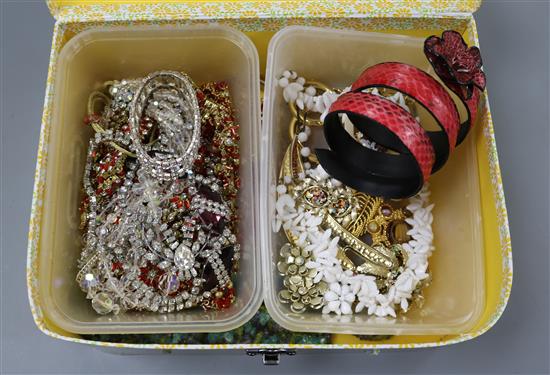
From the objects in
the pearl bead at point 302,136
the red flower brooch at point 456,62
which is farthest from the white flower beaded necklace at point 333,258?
the red flower brooch at point 456,62

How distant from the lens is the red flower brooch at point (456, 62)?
2.71 feet

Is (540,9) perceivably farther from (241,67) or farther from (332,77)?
(241,67)

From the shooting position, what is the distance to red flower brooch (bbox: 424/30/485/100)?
32.5 inches

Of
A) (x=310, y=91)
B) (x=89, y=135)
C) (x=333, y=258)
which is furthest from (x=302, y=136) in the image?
(x=89, y=135)

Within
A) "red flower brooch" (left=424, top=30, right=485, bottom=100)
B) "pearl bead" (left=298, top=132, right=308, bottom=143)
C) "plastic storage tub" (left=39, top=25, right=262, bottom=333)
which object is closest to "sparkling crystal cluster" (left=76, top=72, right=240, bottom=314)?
"plastic storage tub" (left=39, top=25, right=262, bottom=333)

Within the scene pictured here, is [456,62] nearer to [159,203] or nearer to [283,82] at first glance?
[283,82]

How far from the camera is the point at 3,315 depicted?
1.07 m

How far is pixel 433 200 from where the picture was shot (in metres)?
1.00

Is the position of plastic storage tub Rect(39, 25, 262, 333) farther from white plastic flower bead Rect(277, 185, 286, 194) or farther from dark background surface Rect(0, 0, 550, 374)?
dark background surface Rect(0, 0, 550, 374)

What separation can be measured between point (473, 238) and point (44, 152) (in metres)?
0.72

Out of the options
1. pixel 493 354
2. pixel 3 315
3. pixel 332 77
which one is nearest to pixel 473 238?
pixel 493 354

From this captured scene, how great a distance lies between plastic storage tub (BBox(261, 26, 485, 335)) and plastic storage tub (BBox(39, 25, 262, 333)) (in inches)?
1.3

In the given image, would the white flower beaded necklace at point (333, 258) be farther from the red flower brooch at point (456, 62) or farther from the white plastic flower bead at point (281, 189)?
the red flower brooch at point (456, 62)

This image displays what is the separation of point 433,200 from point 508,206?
0.23 metres
